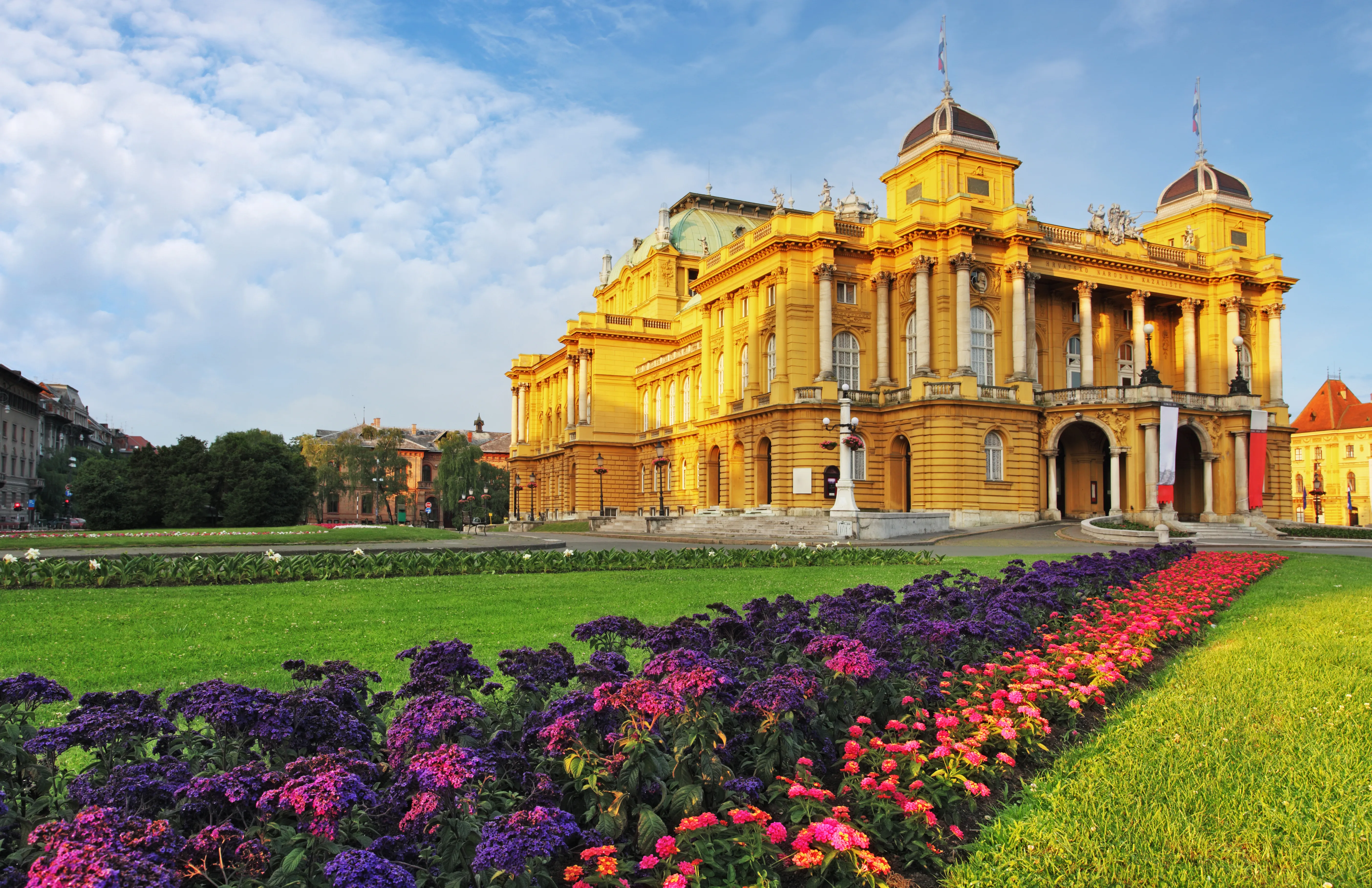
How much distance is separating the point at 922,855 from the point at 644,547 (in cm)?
2651

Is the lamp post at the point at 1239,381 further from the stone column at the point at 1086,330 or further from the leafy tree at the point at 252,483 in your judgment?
the leafy tree at the point at 252,483

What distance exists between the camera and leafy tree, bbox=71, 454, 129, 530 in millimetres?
52062

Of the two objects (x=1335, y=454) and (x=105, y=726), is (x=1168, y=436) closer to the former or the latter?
(x=105, y=726)

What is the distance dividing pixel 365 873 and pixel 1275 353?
57370 mm

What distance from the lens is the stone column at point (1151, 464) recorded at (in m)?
40.1

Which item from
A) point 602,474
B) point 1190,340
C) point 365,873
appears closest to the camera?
point 365,873

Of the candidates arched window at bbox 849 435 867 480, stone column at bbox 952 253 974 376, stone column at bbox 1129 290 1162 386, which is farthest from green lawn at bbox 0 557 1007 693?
stone column at bbox 1129 290 1162 386

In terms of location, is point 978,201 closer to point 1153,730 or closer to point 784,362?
point 784,362

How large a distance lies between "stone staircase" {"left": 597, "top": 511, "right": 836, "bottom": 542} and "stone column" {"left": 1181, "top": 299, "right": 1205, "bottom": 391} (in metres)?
24.1

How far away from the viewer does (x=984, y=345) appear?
44.1m

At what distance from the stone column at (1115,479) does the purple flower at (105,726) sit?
42.2m

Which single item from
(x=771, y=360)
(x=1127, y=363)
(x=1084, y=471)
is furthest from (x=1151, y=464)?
(x=771, y=360)

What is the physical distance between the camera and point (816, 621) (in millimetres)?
7992

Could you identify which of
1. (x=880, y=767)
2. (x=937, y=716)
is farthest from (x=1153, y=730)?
(x=880, y=767)
